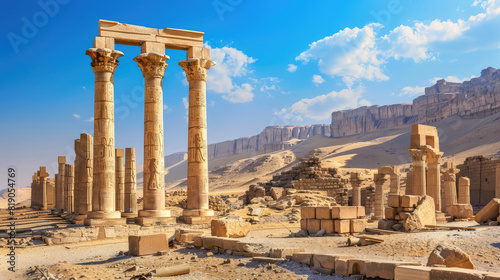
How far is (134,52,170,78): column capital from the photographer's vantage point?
60.7 feet

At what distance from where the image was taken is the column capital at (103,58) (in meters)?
17.5

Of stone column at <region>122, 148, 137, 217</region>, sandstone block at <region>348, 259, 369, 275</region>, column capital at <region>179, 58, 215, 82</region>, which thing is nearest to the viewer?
sandstone block at <region>348, 259, 369, 275</region>

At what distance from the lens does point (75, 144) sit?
24.6 metres

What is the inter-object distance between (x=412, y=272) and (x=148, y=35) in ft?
48.0

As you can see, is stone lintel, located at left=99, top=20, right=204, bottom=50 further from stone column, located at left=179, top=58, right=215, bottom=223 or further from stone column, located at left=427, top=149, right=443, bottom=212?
stone column, located at left=427, top=149, right=443, bottom=212

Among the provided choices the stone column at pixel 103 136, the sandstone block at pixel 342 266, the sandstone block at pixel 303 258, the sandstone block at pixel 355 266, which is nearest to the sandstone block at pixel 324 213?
the sandstone block at pixel 303 258

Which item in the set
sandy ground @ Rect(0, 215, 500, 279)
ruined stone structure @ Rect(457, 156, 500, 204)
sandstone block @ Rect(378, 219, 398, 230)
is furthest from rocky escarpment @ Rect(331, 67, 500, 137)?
sandy ground @ Rect(0, 215, 500, 279)

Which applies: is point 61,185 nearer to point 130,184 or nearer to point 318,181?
point 130,184

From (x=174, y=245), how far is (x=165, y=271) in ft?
12.9

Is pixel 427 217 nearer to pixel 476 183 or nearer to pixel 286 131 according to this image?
pixel 476 183

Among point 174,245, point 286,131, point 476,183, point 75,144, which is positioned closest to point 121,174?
point 75,144

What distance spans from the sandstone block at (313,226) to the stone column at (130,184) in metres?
11.5

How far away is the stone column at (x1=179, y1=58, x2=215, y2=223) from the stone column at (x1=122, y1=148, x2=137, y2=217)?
575 cm

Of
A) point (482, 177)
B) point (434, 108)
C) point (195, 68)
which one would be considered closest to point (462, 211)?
point (195, 68)
